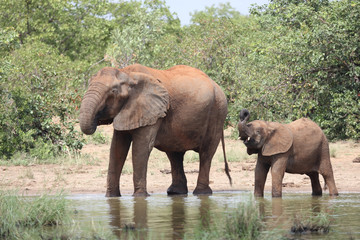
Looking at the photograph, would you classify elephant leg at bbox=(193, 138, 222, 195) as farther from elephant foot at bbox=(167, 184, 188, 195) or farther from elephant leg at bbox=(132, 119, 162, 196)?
elephant leg at bbox=(132, 119, 162, 196)

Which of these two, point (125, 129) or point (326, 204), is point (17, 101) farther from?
point (326, 204)

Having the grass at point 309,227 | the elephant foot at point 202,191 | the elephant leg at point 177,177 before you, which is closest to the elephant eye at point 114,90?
the elephant leg at point 177,177

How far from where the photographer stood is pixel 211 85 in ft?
35.0

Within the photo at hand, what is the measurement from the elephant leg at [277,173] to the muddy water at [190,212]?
0.53 ft

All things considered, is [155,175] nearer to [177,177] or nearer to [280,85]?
[177,177]

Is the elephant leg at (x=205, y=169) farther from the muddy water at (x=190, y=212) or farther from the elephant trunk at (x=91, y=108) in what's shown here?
the elephant trunk at (x=91, y=108)

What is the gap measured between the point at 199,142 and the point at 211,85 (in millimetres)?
924

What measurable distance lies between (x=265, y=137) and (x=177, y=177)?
74.2 inches

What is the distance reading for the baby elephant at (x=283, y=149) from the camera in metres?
9.51

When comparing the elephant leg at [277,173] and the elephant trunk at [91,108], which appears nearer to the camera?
the elephant trunk at [91,108]

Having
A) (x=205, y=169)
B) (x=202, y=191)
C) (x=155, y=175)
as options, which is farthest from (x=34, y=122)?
(x=202, y=191)

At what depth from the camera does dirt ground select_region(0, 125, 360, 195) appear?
11852mm

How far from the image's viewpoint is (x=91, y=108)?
29.7 ft

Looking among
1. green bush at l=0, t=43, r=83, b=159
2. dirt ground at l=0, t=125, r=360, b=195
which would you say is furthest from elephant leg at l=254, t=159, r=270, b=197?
green bush at l=0, t=43, r=83, b=159
